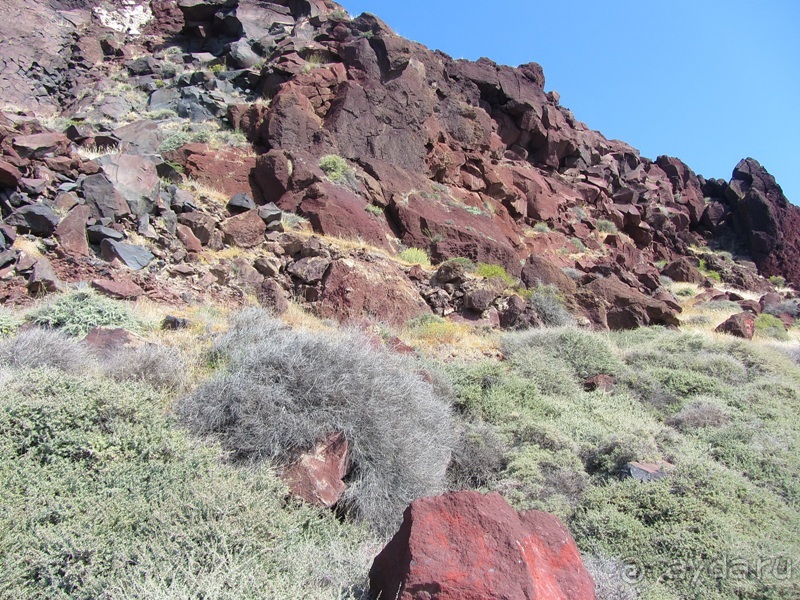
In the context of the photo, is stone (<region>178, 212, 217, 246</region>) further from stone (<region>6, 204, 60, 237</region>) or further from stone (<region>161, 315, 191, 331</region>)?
stone (<region>161, 315, 191, 331</region>)

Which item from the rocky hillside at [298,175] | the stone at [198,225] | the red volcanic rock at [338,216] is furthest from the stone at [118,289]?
the red volcanic rock at [338,216]

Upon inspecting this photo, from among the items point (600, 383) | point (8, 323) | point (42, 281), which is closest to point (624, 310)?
point (600, 383)

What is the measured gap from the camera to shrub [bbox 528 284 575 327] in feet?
37.1

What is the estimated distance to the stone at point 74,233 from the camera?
309 inches

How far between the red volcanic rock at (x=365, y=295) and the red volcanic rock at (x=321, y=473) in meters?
5.14

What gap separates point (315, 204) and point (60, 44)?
18071mm

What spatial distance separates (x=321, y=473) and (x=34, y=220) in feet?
21.1

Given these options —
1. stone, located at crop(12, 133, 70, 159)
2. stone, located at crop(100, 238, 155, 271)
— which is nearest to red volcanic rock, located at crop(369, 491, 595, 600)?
stone, located at crop(100, 238, 155, 271)

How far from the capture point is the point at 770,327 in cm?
1570

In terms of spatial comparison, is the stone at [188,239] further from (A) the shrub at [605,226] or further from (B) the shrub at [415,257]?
(A) the shrub at [605,226]

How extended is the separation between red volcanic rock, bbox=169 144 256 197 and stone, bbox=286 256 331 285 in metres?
3.44

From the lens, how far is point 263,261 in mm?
10125

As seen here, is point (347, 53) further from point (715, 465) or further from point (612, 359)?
point (715, 465)

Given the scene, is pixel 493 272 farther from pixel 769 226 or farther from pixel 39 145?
pixel 769 226
